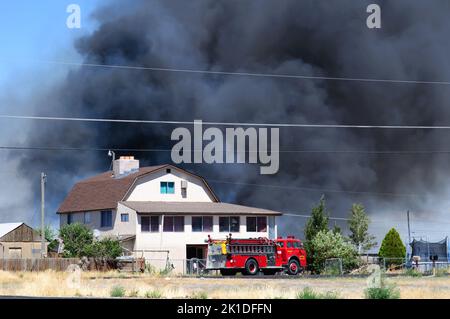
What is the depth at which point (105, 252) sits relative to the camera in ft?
220

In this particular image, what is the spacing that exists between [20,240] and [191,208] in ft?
93.5

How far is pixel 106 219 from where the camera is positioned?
77688mm

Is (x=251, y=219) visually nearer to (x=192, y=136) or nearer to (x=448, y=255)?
(x=192, y=136)

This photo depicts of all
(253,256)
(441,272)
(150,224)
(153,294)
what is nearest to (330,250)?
(253,256)

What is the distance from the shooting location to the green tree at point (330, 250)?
65.4 meters

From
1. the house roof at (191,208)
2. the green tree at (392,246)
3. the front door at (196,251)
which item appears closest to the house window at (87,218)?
the house roof at (191,208)

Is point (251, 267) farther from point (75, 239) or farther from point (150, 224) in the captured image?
point (75, 239)

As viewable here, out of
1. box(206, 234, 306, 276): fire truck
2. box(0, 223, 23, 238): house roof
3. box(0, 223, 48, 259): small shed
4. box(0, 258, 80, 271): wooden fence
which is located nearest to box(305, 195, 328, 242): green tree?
box(206, 234, 306, 276): fire truck

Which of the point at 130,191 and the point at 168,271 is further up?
the point at 130,191

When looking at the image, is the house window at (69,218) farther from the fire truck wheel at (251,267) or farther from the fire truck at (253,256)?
the fire truck wheel at (251,267)
